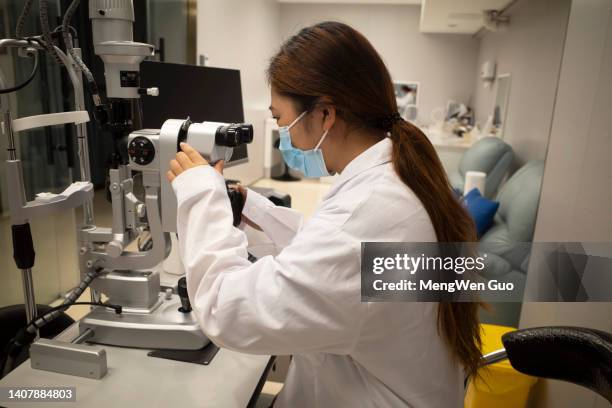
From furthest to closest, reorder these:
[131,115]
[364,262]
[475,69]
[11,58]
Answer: [475,69] < [11,58] < [131,115] < [364,262]

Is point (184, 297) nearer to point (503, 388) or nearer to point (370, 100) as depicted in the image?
point (370, 100)

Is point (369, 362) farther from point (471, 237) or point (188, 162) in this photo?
point (188, 162)

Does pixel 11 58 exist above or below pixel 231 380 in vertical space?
above

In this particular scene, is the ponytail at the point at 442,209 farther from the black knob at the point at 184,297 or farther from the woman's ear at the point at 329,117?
the black knob at the point at 184,297

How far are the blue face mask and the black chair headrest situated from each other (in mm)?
526

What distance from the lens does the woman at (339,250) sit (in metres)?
0.70

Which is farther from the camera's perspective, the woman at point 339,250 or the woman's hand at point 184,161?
the woman's hand at point 184,161

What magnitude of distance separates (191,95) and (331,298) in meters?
1.30

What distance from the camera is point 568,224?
1382 mm

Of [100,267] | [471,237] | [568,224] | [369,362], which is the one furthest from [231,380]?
[568,224]

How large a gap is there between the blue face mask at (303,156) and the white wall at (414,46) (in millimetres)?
5902

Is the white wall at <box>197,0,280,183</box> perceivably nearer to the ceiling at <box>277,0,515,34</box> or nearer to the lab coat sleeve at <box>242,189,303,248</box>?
the ceiling at <box>277,0,515,34</box>

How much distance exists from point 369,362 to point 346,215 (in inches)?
10.6

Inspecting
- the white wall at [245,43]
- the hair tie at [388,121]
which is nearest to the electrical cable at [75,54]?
the hair tie at [388,121]
